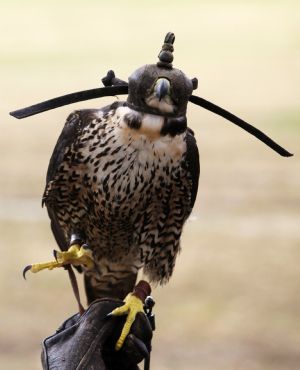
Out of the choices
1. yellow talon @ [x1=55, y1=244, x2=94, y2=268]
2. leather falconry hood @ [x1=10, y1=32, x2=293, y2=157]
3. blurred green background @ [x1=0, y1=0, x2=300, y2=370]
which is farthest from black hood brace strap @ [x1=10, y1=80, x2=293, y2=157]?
blurred green background @ [x1=0, y1=0, x2=300, y2=370]

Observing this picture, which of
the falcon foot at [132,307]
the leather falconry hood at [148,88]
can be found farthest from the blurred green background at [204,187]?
the leather falconry hood at [148,88]

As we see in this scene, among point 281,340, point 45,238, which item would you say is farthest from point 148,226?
point 45,238

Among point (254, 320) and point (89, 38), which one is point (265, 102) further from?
point (254, 320)

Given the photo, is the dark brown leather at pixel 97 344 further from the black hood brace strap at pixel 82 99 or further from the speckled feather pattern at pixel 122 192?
the black hood brace strap at pixel 82 99

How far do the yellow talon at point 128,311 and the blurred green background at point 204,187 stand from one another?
3522 millimetres

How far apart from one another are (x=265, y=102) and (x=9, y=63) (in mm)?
4081

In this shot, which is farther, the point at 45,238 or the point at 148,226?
the point at 45,238

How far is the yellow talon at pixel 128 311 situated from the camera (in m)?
2.95

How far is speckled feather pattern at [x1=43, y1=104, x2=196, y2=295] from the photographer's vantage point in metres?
3.05

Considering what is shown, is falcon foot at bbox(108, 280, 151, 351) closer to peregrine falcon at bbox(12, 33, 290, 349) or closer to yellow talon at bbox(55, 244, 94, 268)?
peregrine falcon at bbox(12, 33, 290, 349)

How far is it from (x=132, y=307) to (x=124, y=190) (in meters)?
0.29

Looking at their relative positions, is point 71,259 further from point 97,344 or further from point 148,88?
point 148,88

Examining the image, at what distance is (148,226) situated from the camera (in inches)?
127

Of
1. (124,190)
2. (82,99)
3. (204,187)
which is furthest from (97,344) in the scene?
(204,187)
